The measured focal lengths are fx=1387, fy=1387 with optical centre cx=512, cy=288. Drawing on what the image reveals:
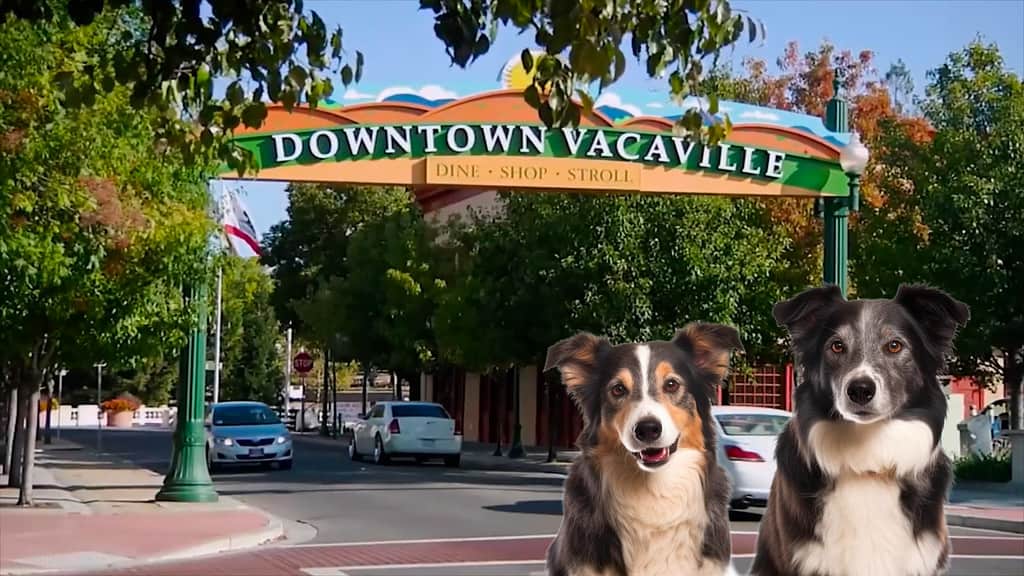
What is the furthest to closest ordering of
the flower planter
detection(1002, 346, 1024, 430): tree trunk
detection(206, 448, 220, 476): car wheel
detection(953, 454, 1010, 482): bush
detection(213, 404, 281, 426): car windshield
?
1. the flower planter
2. detection(213, 404, 281, 426): car windshield
3. detection(206, 448, 220, 476): car wheel
4. detection(1002, 346, 1024, 430): tree trunk
5. detection(953, 454, 1010, 482): bush

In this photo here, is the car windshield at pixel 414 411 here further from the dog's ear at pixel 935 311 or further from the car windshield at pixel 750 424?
the dog's ear at pixel 935 311

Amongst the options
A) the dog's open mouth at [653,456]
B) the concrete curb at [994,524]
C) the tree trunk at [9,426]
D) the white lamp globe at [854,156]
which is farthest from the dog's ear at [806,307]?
the tree trunk at [9,426]

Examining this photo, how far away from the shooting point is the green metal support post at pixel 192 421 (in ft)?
70.4

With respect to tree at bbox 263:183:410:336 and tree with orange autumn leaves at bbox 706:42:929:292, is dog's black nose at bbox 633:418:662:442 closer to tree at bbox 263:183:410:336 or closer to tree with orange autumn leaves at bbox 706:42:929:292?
tree with orange autumn leaves at bbox 706:42:929:292

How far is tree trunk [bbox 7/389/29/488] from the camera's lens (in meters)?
22.7

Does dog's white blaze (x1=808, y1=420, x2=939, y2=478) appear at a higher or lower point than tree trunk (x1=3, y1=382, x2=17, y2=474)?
higher

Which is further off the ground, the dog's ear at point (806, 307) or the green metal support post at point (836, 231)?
the green metal support post at point (836, 231)

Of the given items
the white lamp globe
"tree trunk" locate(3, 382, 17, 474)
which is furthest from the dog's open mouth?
"tree trunk" locate(3, 382, 17, 474)

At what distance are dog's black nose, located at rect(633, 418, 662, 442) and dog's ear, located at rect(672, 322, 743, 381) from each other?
16cm

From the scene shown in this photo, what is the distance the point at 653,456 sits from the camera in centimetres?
167

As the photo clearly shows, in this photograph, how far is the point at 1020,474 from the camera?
24.6 m

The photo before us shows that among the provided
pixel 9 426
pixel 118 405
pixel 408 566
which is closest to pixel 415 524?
pixel 408 566

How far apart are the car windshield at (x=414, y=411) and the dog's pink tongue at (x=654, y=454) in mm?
33808

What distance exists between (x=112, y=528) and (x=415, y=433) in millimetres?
16448
